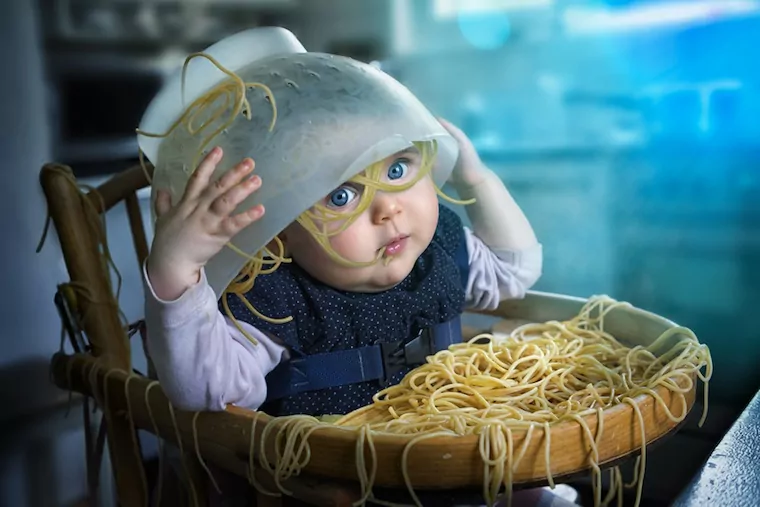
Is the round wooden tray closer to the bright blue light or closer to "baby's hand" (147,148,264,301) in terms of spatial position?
"baby's hand" (147,148,264,301)

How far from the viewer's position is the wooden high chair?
529 mm

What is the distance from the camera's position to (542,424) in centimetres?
46

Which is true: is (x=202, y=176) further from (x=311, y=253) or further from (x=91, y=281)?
(x=91, y=281)

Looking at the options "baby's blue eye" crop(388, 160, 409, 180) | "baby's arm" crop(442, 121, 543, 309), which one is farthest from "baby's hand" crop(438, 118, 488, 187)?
"baby's blue eye" crop(388, 160, 409, 180)

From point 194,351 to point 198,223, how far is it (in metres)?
0.09

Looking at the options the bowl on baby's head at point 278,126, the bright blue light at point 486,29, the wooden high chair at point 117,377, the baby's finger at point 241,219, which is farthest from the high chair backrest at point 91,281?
the bright blue light at point 486,29

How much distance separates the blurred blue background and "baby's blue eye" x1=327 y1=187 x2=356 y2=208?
0.35m

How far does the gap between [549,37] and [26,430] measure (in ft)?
2.52

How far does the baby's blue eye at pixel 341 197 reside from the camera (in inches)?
22.2

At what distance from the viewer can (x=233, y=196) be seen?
0.48 meters

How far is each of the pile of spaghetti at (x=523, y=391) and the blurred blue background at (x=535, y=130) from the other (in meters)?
0.12

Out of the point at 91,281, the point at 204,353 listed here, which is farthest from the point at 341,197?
the point at 91,281

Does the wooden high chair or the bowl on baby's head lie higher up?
the bowl on baby's head

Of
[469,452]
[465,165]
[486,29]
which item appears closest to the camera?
[469,452]
